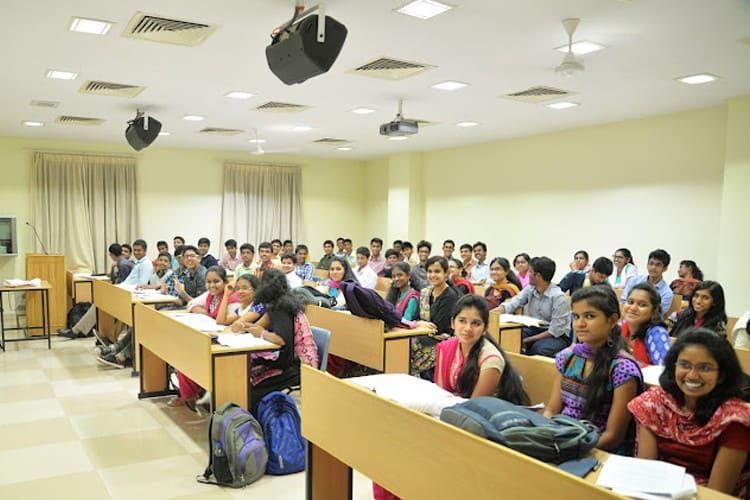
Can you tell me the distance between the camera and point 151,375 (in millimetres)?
5125

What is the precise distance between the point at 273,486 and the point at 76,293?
5.97m

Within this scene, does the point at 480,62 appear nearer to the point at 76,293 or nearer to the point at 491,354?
the point at 491,354

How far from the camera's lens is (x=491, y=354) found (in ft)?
8.96

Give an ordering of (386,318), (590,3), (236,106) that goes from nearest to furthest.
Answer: (590,3) < (386,318) < (236,106)

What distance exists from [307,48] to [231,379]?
6.78 ft

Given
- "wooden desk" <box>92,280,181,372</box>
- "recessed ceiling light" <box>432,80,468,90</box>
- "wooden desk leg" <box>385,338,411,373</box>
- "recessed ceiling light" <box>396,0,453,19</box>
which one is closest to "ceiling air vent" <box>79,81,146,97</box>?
"wooden desk" <box>92,280,181,372</box>

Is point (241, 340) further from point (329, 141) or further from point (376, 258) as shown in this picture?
point (329, 141)

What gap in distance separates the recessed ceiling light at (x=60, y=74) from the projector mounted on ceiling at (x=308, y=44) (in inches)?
115

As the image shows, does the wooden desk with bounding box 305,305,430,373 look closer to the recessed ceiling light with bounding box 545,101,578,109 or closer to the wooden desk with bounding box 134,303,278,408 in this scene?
the wooden desk with bounding box 134,303,278,408

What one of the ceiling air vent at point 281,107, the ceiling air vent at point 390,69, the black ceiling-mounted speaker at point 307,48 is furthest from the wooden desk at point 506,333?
the ceiling air vent at point 281,107

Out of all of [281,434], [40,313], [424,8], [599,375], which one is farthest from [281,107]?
[599,375]

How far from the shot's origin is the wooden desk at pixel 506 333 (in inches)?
185

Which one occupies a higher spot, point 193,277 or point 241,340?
point 193,277

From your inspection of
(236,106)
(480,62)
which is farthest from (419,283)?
(236,106)
